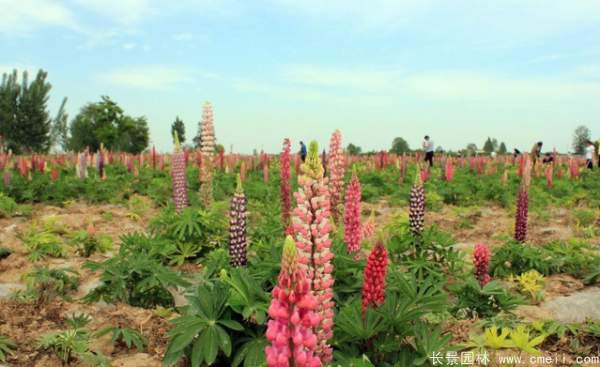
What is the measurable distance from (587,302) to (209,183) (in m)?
5.68

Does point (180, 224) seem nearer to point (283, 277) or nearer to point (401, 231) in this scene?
point (401, 231)

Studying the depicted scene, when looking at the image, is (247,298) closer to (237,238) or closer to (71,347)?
(237,238)

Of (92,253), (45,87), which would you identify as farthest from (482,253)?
(45,87)

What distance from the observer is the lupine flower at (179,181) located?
8.36 m

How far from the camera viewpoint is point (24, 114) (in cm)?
5753

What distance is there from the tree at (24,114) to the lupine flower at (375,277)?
61.7 metres

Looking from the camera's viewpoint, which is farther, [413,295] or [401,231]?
[401,231]

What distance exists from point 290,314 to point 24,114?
65.0 metres

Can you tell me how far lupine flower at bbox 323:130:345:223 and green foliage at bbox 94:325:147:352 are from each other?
2843mm

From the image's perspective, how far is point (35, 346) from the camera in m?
4.03

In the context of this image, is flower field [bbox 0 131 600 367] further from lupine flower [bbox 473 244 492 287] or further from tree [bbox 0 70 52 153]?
tree [bbox 0 70 52 153]

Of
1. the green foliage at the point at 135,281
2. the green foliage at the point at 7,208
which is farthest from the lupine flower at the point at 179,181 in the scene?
the green foliage at the point at 7,208

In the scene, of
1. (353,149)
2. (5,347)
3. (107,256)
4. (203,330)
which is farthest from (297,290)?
(353,149)

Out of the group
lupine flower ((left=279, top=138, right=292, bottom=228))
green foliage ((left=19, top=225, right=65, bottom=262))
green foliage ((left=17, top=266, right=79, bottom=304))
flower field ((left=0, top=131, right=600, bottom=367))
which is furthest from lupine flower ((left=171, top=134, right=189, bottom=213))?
green foliage ((left=17, top=266, right=79, bottom=304))
